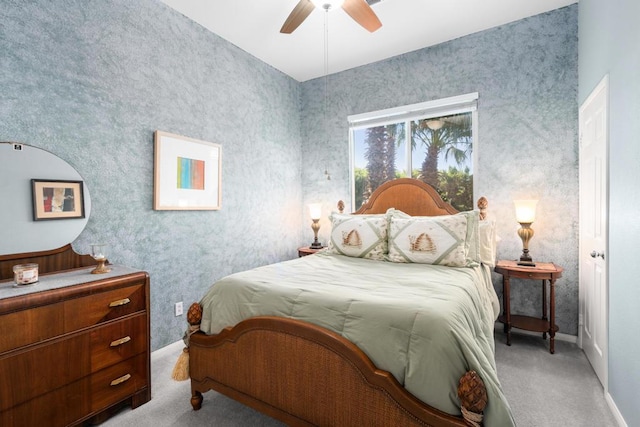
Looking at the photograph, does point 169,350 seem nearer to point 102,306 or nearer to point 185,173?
point 102,306

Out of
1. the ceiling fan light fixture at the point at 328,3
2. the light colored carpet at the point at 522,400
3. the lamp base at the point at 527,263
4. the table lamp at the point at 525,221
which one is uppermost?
the ceiling fan light fixture at the point at 328,3

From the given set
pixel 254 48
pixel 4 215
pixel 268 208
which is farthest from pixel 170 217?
pixel 254 48

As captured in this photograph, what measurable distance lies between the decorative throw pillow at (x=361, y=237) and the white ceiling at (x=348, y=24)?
74.6 inches

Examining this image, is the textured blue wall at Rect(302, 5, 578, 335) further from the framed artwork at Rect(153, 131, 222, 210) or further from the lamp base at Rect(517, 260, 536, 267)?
the framed artwork at Rect(153, 131, 222, 210)

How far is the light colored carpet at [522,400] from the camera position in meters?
1.81

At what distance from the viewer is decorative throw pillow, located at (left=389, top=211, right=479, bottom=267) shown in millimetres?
2434

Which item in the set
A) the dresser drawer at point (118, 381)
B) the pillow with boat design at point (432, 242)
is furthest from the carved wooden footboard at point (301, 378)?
the pillow with boat design at point (432, 242)

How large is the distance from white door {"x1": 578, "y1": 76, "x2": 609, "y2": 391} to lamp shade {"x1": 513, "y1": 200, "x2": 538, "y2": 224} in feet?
1.18

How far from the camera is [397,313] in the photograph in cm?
139

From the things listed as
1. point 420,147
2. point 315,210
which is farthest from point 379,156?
point 315,210

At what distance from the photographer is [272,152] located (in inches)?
154

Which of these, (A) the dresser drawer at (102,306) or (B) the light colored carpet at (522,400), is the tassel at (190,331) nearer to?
(B) the light colored carpet at (522,400)

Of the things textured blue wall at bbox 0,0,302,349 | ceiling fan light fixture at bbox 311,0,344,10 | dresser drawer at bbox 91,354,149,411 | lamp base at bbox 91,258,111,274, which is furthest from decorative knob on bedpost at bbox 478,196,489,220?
lamp base at bbox 91,258,111,274

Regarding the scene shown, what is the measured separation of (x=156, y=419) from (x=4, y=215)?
151 cm
